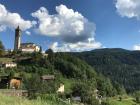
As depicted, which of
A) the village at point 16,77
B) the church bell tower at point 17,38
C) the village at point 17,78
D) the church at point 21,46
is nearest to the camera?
the village at point 17,78

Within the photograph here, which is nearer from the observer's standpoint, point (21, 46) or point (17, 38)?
point (21, 46)

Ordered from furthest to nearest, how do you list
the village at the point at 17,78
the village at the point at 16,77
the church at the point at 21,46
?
1. the church at the point at 21,46
2. the village at the point at 16,77
3. the village at the point at 17,78

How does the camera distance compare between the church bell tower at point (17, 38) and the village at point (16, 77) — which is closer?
the village at point (16, 77)

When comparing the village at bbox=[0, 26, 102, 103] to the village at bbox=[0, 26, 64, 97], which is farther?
the village at bbox=[0, 26, 64, 97]

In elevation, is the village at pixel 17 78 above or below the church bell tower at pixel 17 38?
below

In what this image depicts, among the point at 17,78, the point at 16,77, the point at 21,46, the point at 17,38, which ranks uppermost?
the point at 17,38

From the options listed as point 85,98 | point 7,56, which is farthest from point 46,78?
point 7,56

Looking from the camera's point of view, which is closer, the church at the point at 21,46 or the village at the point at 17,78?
the village at the point at 17,78

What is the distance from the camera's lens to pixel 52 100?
13.9m

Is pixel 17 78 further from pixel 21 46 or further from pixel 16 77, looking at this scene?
pixel 21 46

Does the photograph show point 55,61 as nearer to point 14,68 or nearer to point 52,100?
point 14,68

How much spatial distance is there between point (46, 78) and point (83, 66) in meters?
44.2

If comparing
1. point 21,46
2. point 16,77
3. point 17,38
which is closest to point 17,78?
point 16,77

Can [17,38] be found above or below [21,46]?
above
